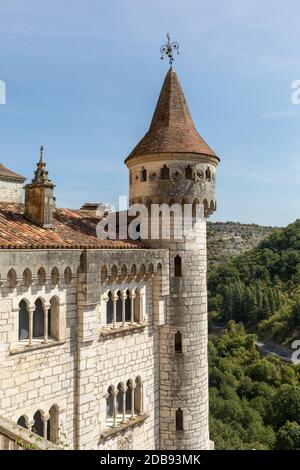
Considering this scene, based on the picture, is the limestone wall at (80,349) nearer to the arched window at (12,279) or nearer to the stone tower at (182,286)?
the arched window at (12,279)

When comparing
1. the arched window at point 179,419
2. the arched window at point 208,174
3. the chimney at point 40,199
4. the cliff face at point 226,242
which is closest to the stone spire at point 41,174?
the chimney at point 40,199

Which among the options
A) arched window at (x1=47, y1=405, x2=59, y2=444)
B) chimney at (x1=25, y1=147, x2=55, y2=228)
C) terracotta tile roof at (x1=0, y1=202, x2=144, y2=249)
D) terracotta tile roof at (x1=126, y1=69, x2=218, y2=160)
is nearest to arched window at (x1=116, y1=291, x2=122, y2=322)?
terracotta tile roof at (x1=0, y1=202, x2=144, y2=249)

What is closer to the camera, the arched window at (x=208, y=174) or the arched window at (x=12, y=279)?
the arched window at (x=12, y=279)

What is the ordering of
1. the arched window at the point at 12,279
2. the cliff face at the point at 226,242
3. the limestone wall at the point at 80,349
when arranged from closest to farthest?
the arched window at the point at 12,279, the limestone wall at the point at 80,349, the cliff face at the point at 226,242

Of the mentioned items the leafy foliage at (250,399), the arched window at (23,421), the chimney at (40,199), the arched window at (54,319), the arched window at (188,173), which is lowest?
the leafy foliage at (250,399)

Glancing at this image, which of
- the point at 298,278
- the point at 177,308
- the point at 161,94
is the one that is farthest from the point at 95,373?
the point at 298,278

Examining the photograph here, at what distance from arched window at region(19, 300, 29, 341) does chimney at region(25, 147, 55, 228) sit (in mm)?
3486

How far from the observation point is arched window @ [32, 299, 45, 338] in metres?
14.3

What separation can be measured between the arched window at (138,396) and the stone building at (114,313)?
0.06 m

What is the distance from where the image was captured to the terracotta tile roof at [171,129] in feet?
65.0

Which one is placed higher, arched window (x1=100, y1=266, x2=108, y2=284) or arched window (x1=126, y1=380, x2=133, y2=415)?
arched window (x1=100, y1=266, x2=108, y2=284)

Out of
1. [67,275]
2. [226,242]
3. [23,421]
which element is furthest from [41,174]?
[226,242]

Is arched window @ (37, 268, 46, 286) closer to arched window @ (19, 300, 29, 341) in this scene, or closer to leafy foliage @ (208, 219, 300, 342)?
arched window @ (19, 300, 29, 341)

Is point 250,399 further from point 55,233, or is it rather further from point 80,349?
point 55,233
